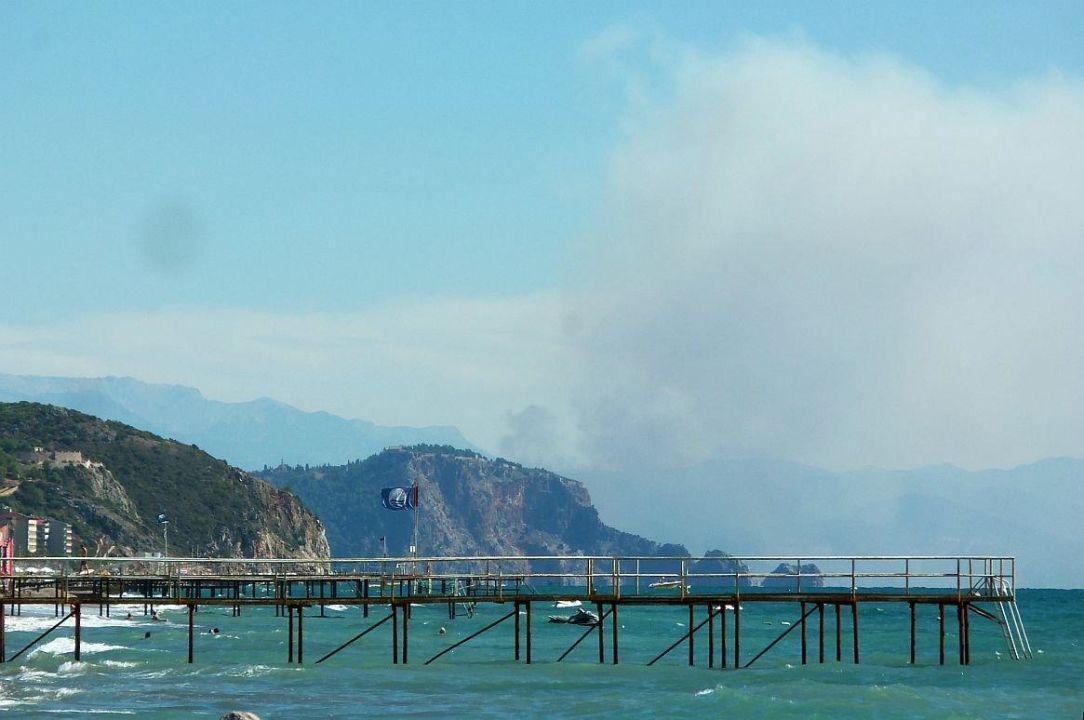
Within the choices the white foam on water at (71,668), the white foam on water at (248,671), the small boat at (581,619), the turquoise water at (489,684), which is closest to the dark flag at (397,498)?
the small boat at (581,619)

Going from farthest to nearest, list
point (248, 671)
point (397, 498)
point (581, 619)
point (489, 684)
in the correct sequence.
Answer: point (581, 619), point (397, 498), point (248, 671), point (489, 684)

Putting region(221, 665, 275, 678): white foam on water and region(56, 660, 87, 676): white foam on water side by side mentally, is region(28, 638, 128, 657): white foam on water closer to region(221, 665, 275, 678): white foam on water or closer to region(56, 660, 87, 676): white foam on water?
region(56, 660, 87, 676): white foam on water

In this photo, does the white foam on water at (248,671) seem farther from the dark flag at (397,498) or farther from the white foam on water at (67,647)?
the dark flag at (397,498)

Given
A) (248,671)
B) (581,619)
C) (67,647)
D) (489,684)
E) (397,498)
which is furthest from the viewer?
(581,619)

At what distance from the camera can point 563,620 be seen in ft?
368

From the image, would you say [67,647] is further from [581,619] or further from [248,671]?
[581,619]

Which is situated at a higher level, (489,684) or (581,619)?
(489,684)

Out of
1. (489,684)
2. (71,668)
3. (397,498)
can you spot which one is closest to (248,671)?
(71,668)

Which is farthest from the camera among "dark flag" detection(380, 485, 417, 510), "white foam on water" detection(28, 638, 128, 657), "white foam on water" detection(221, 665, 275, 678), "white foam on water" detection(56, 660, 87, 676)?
"dark flag" detection(380, 485, 417, 510)

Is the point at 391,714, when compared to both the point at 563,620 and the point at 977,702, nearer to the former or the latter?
the point at 977,702

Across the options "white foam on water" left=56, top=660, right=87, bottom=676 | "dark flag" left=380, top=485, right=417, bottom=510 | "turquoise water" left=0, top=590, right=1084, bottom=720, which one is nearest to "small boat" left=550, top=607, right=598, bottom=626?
"dark flag" left=380, top=485, right=417, bottom=510

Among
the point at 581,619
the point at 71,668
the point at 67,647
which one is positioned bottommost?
the point at 581,619

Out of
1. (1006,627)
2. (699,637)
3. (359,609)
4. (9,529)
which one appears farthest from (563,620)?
(9,529)

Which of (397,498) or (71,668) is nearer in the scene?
(71,668)
